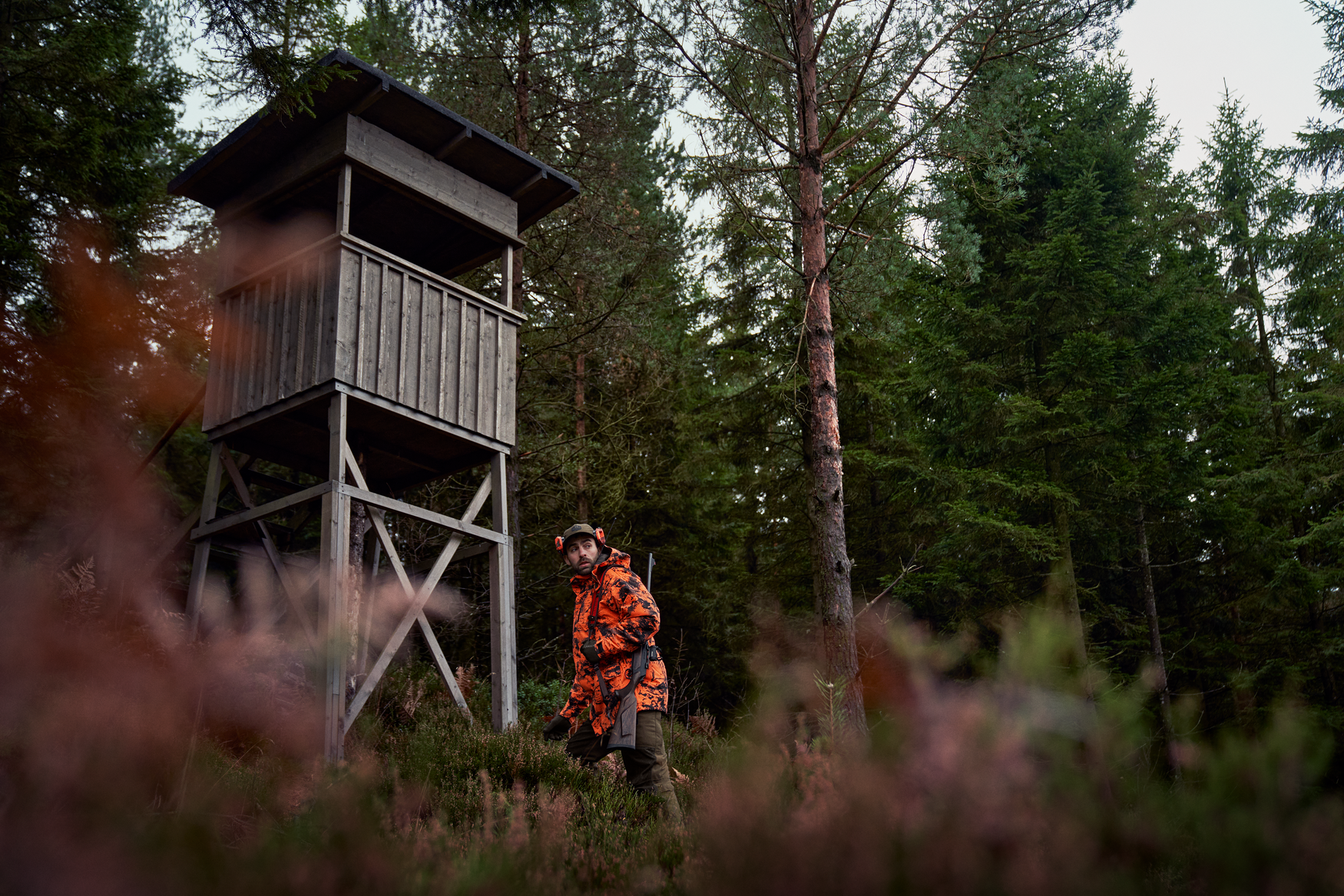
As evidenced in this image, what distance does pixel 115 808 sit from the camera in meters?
2.18

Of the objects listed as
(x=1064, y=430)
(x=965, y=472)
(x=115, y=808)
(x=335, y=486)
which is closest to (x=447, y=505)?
(x=335, y=486)

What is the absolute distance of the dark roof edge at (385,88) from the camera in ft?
28.6

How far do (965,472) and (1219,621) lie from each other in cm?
572

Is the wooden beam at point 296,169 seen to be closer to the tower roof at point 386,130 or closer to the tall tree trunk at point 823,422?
the tower roof at point 386,130

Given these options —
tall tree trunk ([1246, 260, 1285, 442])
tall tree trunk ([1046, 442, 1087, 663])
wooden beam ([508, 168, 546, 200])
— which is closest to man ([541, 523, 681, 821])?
wooden beam ([508, 168, 546, 200])

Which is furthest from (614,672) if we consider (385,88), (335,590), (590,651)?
(385,88)

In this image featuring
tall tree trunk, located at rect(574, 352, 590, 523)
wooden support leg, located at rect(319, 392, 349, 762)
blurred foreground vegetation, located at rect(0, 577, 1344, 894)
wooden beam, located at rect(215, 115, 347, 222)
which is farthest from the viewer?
tall tree trunk, located at rect(574, 352, 590, 523)

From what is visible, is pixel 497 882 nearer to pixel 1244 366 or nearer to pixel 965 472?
pixel 965 472

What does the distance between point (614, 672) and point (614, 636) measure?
220 millimetres

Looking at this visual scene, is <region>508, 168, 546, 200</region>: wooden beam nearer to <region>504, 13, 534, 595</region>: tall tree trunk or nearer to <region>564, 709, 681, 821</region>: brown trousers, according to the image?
<region>504, 13, 534, 595</region>: tall tree trunk

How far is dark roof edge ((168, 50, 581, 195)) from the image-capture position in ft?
28.6

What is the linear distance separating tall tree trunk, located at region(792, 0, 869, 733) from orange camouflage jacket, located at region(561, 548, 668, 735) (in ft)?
7.21

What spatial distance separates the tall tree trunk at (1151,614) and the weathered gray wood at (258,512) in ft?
40.8

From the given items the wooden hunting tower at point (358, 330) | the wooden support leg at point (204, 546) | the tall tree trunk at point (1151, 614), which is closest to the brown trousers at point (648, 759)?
the wooden hunting tower at point (358, 330)
